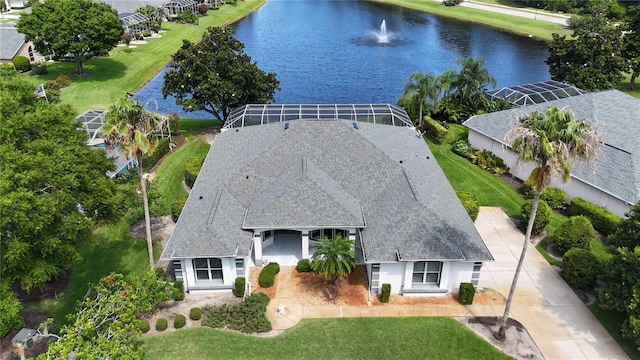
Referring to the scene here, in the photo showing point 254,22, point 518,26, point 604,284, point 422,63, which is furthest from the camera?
point 254,22

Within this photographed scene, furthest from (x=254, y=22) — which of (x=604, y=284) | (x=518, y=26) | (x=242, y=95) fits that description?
(x=604, y=284)

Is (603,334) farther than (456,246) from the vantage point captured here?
Result: No

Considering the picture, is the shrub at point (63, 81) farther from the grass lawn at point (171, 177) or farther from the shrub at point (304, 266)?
the shrub at point (304, 266)

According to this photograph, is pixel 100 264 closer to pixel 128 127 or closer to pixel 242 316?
pixel 242 316

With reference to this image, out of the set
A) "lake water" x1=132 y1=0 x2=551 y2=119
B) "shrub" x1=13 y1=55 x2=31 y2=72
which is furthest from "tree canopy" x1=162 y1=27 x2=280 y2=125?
"shrub" x1=13 y1=55 x2=31 y2=72

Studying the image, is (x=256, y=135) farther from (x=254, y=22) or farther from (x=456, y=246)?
(x=254, y=22)

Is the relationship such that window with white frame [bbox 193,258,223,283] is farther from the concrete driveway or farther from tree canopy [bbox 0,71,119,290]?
the concrete driveway

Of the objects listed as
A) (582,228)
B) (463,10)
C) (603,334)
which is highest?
(463,10)
